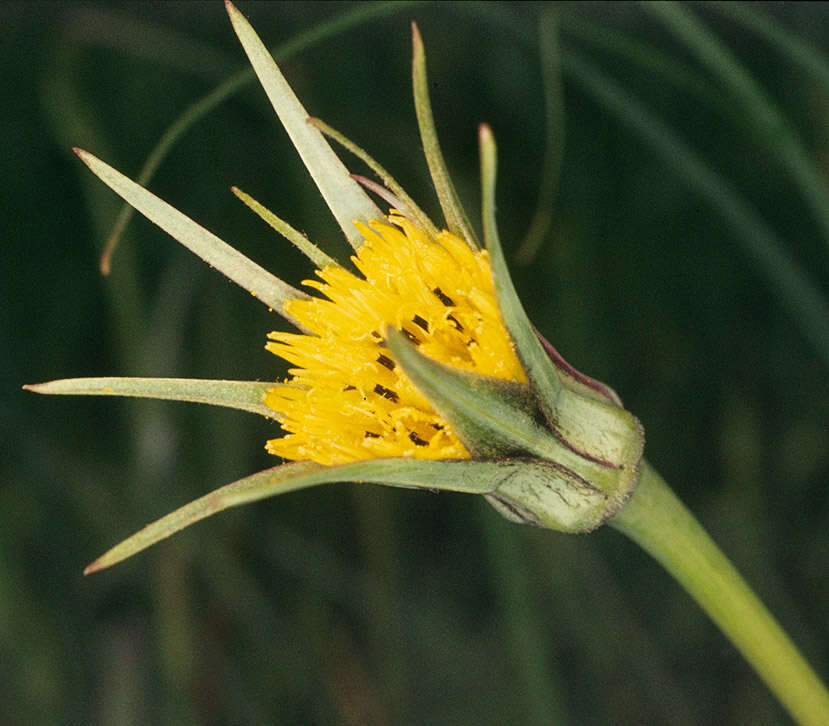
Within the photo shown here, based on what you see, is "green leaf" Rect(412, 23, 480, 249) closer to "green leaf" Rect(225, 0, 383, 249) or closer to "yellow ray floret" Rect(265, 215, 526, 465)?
"yellow ray floret" Rect(265, 215, 526, 465)

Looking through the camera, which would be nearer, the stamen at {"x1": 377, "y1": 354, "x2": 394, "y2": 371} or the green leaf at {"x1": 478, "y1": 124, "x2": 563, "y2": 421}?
the green leaf at {"x1": 478, "y1": 124, "x2": 563, "y2": 421}

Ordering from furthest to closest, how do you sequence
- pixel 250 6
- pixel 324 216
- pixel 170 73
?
pixel 170 73, pixel 250 6, pixel 324 216

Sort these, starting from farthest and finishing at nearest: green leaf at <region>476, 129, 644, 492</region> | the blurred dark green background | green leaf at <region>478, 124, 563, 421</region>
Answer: the blurred dark green background → green leaf at <region>476, 129, 644, 492</region> → green leaf at <region>478, 124, 563, 421</region>

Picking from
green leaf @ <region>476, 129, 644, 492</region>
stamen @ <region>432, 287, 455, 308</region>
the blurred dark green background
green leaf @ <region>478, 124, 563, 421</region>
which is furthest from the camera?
the blurred dark green background

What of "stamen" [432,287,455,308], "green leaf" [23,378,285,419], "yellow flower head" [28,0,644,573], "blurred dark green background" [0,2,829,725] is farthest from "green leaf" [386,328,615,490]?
"blurred dark green background" [0,2,829,725]

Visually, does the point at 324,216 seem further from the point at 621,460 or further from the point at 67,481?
the point at 621,460

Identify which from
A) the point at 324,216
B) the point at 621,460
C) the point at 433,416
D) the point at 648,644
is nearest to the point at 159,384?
the point at 433,416

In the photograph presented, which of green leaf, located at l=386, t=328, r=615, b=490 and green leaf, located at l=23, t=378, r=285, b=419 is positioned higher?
green leaf, located at l=23, t=378, r=285, b=419
